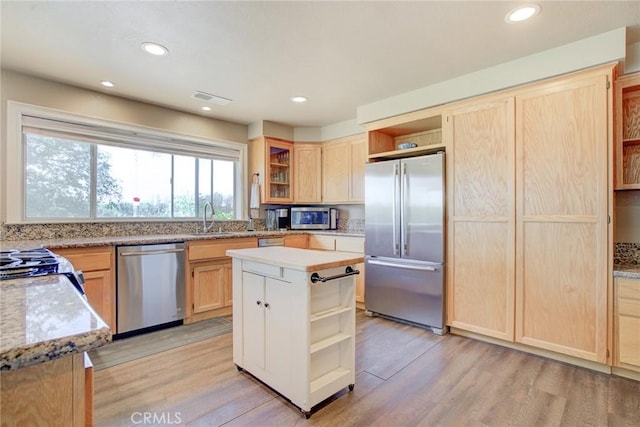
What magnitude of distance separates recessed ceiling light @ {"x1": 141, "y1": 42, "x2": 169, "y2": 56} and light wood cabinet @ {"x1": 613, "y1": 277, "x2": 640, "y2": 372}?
3.82 meters

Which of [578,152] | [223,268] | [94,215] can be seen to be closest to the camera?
[578,152]

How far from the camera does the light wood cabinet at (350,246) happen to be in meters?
3.90

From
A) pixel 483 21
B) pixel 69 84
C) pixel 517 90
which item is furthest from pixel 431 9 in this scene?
pixel 69 84

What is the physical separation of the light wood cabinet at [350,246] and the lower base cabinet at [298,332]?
1796 millimetres

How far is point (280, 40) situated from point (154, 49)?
100 centimetres

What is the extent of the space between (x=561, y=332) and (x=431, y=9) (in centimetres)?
259

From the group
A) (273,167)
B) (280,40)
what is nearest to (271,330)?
(280,40)

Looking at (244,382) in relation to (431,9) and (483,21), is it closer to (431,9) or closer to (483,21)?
(431,9)

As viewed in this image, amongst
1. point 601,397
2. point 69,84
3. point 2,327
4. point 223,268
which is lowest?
point 601,397

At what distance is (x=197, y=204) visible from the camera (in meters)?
4.19

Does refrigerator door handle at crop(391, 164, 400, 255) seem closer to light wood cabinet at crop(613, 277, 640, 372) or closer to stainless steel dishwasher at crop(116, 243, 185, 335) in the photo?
light wood cabinet at crop(613, 277, 640, 372)

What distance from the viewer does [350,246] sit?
157 inches

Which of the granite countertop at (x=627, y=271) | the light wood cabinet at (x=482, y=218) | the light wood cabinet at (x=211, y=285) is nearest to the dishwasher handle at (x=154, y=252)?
the light wood cabinet at (x=211, y=285)

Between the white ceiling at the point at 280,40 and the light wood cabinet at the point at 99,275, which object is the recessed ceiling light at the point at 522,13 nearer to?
the white ceiling at the point at 280,40
